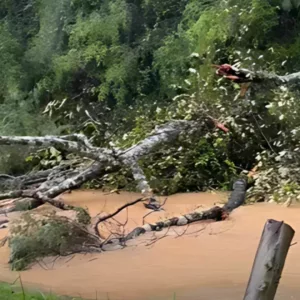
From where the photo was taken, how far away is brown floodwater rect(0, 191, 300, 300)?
452 centimetres

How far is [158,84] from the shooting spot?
1134 centimetres

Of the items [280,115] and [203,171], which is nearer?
[280,115]

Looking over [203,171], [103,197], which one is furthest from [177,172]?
[103,197]

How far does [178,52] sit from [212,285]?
22.1ft

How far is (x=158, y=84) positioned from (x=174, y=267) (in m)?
6.60

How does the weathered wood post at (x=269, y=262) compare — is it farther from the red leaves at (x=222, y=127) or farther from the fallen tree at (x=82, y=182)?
the red leaves at (x=222, y=127)

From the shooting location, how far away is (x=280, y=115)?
8.81 metres

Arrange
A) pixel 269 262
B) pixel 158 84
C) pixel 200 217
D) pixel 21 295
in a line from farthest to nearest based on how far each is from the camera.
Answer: pixel 158 84
pixel 200 217
pixel 21 295
pixel 269 262

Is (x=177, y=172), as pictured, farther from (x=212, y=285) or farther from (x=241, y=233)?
(x=212, y=285)

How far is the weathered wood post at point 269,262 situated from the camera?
3.29m

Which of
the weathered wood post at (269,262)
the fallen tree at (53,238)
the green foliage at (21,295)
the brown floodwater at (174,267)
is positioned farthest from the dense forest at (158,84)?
the weathered wood post at (269,262)

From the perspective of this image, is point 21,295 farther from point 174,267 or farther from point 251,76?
point 251,76

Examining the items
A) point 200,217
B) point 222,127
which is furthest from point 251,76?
point 200,217

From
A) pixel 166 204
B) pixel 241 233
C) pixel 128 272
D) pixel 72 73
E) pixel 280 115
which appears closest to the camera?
pixel 128 272
